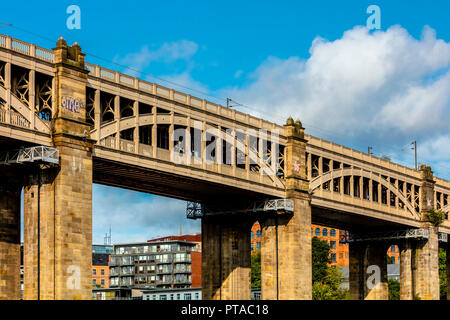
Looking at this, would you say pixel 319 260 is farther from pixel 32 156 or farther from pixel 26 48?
pixel 26 48

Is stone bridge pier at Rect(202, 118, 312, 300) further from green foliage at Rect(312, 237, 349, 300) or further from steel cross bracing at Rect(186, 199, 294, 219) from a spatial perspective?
green foliage at Rect(312, 237, 349, 300)

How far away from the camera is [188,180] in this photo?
7094cm

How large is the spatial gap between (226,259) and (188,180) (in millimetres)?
16689

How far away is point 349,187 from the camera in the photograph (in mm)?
94000

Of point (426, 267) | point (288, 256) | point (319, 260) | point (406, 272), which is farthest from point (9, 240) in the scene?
point (319, 260)

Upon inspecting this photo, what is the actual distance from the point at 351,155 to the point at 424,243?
70.0ft

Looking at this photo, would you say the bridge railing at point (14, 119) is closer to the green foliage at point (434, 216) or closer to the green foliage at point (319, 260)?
the green foliage at point (434, 216)

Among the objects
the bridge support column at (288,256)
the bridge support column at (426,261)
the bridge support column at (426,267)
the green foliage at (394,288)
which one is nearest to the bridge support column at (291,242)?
the bridge support column at (288,256)

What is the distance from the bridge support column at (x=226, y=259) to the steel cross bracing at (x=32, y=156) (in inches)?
1277

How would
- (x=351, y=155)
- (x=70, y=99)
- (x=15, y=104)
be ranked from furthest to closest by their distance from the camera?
1. (x=351, y=155)
2. (x=70, y=99)
3. (x=15, y=104)

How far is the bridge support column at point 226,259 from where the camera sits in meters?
84.0

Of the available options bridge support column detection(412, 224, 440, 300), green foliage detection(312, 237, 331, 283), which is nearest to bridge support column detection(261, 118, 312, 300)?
bridge support column detection(412, 224, 440, 300)
